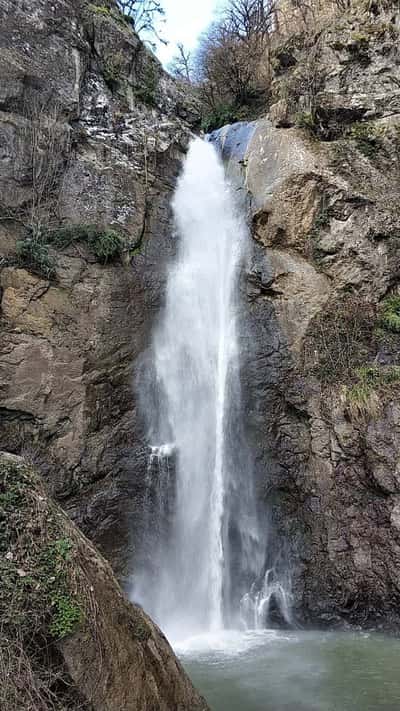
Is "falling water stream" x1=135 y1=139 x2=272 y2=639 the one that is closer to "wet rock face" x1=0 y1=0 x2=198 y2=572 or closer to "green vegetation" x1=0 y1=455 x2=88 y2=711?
"wet rock face" x1=0 y1=0 x2=198 y2=572

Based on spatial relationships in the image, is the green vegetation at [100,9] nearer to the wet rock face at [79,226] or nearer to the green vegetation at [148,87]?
the wet rock face at [79,226]

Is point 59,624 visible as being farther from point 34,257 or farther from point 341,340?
point 341,340

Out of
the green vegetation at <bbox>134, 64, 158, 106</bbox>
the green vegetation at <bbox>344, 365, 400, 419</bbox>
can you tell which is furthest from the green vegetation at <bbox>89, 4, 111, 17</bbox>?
the green vegetation at <bbox>344, 365, 400, 419</bbox>

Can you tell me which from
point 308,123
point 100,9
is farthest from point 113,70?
point 308,123

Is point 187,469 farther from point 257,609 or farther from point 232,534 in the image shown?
point 257,609

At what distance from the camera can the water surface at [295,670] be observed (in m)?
6.16

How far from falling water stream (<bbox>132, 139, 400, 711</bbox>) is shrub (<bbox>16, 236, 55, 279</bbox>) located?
258 centimetres

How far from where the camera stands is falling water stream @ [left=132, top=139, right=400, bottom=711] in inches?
268

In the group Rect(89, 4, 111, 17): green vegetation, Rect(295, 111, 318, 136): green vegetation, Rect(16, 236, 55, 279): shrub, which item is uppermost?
Rect(89, 4, 111, 17): green vegetation

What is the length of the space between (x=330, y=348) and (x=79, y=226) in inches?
229

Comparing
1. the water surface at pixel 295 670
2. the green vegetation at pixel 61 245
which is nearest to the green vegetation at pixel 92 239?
the green vegetation at pixel 61 245

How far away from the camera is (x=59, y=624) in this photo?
375 centimetres

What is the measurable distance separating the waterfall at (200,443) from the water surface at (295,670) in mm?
965

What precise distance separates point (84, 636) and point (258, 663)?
4.39 meters
